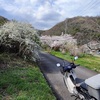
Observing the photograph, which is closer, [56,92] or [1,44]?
[56,92]

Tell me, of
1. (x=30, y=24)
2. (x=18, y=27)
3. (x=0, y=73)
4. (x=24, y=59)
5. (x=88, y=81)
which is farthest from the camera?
(x=30, y=24)

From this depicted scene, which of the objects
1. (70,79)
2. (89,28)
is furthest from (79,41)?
(70,79)

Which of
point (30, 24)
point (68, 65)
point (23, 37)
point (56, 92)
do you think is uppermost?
point (30, 24)

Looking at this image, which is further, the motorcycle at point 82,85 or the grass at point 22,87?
the grass at point 22,87

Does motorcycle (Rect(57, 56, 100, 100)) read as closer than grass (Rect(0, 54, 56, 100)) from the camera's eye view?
Yes

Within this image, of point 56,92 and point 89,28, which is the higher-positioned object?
point 89,28

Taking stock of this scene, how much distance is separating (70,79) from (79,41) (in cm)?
2724

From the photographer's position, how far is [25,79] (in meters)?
7.70

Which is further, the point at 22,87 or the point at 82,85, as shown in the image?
the point at 22,87

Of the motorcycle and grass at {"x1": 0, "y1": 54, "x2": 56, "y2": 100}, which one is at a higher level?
the motorcycle

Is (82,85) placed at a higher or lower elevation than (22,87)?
higher

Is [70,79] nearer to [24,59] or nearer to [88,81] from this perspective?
[88,81]

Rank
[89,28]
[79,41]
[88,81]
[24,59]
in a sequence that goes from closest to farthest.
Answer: [88,81]
[24,59]
[89,28]
[79,41]

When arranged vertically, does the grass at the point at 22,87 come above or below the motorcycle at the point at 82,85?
below
